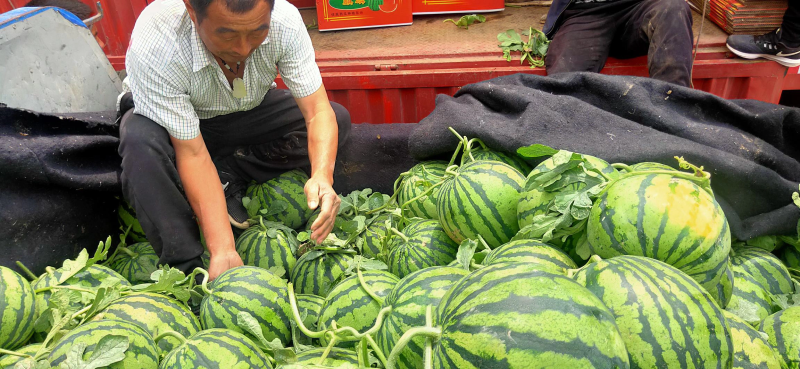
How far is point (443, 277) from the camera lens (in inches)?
57.1

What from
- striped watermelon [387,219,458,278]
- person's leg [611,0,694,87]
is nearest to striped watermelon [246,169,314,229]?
striped watermelon [387,219,458,278]

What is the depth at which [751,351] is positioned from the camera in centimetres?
134

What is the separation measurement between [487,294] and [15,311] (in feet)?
4.91

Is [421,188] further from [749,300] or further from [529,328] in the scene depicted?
[529,328]

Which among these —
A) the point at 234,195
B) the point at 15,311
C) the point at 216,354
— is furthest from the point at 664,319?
the point at 234,195

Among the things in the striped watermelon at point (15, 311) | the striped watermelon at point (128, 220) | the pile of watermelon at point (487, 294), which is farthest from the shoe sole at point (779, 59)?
the striped watermelon at point (15, 311)

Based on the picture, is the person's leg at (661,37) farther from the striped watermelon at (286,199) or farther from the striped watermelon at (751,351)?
the striped watermelon at (286,199)

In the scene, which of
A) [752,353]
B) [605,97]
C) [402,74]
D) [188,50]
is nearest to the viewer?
[752,353]

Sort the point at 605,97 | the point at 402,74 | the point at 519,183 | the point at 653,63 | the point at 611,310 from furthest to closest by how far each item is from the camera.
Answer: the point at 402,74, the point at 653,63, the point at 605,97, the point at 519,183, the point at 611,310

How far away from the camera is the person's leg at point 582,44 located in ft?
11.0

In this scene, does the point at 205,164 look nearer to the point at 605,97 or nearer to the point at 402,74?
the point at 402,74

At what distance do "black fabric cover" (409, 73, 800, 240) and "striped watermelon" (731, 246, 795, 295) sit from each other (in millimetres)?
111

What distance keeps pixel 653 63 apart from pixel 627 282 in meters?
2.32

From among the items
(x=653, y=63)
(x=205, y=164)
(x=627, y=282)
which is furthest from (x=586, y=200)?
(x=653, y=63)
